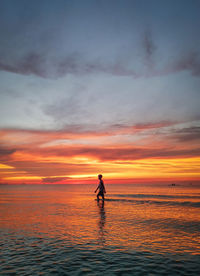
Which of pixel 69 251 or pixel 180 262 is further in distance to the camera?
pixel 69 251

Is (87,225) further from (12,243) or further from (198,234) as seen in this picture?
(198,234)

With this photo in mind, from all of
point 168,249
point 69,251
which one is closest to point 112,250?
point 69,251

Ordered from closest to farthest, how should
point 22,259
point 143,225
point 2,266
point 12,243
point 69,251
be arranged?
point 2,266 → point 22,259 → point 69,251 → point 12,243 → point 143,225

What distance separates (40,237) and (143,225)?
5.99 metres

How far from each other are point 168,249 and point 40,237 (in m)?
5.83

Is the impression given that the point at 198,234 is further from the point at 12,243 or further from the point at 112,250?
the point at 12,243

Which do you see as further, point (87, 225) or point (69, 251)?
point (87, 225)

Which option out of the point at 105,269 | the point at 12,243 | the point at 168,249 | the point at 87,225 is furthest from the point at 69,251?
the point at 87,225

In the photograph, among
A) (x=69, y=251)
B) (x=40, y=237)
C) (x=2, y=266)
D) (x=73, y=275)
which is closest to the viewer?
(x=73, y=275)

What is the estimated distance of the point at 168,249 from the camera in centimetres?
804

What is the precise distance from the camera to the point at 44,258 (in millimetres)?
7238

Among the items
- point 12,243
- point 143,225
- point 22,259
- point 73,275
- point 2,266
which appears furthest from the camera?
point 143,225

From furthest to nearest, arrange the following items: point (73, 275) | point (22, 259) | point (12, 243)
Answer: point (12, 243), point (22, 259), point (73, 275)

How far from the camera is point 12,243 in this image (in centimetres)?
905
